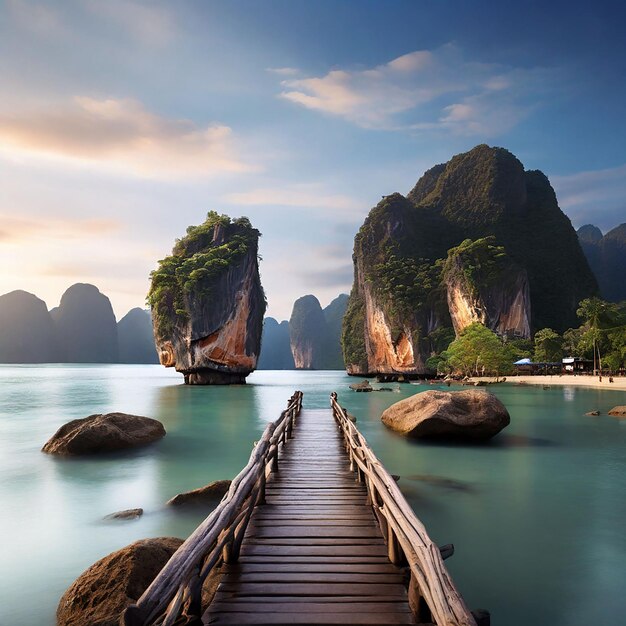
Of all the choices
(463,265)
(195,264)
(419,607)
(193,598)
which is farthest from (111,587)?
(463,265)

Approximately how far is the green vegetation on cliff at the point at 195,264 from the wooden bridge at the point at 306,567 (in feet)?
144

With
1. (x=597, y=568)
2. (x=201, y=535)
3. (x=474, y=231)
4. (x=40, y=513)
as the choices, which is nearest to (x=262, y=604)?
(x=201, y=535)

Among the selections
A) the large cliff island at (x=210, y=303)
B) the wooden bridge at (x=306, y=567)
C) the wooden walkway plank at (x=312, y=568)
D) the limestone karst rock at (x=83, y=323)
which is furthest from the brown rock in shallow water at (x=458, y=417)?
the limestone karst rock at (x=83, y=323)

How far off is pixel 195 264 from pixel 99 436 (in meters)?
38.0

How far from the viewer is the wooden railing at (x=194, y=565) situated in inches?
106

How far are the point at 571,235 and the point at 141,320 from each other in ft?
516

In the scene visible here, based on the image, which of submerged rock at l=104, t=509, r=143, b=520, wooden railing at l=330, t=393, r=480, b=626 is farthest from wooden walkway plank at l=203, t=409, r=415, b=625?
submerged rock at l=104, t=509, r=143, b=520

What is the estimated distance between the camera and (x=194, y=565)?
325 cm

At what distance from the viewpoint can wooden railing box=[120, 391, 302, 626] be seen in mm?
2691

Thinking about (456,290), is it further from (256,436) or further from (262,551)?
(262,551)

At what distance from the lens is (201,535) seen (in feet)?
11.8

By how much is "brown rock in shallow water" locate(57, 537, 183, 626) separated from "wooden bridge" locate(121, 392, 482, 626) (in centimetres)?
78

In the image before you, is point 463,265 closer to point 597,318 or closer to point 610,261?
point 597,318

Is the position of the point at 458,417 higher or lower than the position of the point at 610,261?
lower
